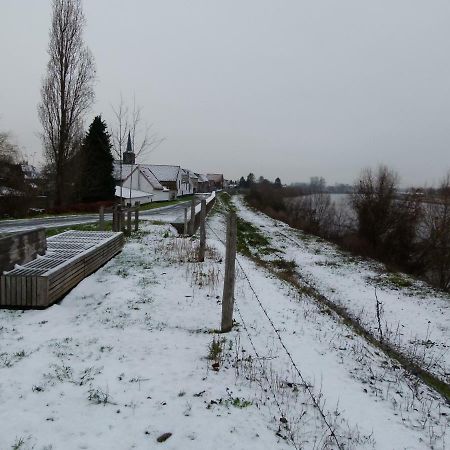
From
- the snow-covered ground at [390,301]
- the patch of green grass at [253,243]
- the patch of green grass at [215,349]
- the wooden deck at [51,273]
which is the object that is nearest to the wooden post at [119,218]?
the wooden deck at [51,273]

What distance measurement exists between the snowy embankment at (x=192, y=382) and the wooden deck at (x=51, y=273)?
262 mm

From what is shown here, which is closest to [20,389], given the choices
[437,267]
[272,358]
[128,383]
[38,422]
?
[38,422]

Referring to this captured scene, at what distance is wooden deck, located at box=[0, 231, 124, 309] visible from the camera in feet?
20.3

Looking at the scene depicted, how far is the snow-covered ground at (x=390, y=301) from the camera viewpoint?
8.34 metres

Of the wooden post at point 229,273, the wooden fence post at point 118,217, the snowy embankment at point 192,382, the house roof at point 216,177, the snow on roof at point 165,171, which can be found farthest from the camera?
the house roof at point 216,177

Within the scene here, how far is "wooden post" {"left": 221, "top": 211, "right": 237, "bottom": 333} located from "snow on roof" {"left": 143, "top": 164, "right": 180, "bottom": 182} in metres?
58.2

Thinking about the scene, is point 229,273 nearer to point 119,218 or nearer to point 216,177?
point 119,218

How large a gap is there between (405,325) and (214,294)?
565 cm

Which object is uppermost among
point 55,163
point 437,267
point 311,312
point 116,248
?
point 55,163

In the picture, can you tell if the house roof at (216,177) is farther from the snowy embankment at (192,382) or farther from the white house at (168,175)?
the snowy embankment at (192,382)

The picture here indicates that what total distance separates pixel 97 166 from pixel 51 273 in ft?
98.4

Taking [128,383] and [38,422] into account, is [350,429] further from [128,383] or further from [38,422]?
[38,422]

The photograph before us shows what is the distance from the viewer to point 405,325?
32.6ft

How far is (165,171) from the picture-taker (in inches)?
2539
